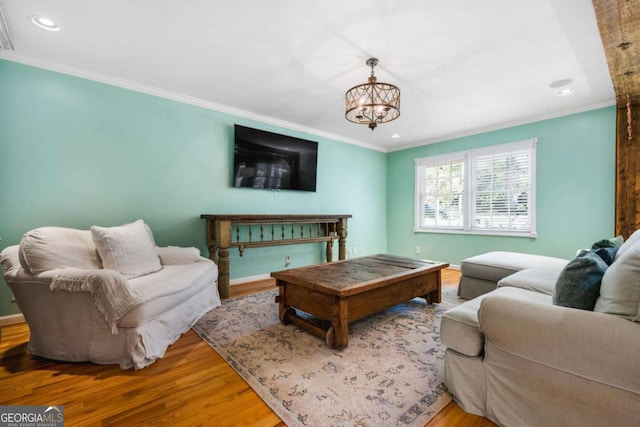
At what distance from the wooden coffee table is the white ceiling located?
187 centimetres

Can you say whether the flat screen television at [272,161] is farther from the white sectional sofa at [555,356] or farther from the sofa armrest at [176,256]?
the white sectional sofa at [555,356]

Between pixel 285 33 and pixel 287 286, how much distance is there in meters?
2.00

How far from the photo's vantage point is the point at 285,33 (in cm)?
206

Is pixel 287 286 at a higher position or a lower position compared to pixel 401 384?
higher

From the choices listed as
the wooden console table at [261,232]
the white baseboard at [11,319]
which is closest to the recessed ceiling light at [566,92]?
the wooden console table at [261,232]

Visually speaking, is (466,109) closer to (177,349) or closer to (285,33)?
(285,33)

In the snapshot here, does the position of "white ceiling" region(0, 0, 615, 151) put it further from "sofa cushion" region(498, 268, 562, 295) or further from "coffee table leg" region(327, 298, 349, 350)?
"coffee table leg" region(327, 298, 349, 350)

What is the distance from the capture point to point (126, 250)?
7.18 feet

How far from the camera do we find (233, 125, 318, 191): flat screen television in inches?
142

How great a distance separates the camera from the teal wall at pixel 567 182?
130 inches

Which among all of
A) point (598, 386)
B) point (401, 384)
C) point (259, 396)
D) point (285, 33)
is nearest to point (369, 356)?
point (401, 384)

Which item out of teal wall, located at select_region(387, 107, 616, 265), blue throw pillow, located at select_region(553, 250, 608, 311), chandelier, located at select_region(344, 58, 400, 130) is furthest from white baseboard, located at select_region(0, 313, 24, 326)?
teal wall, located at select_region(387, 107, 616, 265)

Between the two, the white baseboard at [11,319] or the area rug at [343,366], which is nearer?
the area rug at [343,366]

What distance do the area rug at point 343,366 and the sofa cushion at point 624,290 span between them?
2.76ft
